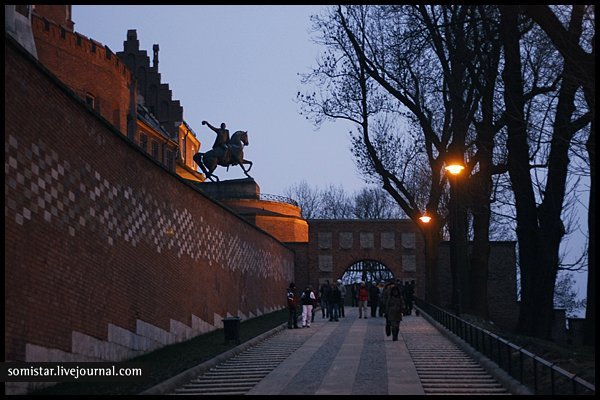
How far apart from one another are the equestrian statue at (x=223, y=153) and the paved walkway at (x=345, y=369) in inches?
1341

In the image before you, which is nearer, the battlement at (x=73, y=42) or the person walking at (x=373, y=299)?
Result: the person walking at (x=373, y=299)

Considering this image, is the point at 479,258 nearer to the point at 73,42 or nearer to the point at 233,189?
the point at 73,42

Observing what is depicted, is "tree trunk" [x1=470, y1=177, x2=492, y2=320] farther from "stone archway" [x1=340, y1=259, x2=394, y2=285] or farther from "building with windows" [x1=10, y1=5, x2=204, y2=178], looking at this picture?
"stone archway" [x1=340, y1=259, x2=394, y2=285]

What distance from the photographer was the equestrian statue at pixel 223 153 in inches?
2307

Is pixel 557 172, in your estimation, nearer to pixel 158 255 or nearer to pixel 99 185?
pixel 158 255

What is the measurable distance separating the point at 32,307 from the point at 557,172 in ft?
42.5

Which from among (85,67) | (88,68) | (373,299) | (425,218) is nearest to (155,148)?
(88,68)

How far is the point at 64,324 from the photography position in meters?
13.8

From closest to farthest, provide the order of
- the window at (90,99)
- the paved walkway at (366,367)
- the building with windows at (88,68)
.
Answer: the paved walkway at (366,367) → the building with windows at (88,68) → the window at (90,99)

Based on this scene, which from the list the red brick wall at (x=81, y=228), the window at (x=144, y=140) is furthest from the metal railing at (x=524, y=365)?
the window at (x=144, y=140)

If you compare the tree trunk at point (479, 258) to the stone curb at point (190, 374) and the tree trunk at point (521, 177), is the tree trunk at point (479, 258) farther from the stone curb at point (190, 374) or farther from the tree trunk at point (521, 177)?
the stone curb at point (190, 374)

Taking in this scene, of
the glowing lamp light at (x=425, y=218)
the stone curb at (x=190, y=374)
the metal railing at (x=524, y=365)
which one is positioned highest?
the glowing lamp light at (x=425, y=218)

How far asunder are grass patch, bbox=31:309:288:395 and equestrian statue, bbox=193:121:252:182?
31584 mm

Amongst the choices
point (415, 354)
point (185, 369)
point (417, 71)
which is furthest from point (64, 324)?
point (417, 71)
